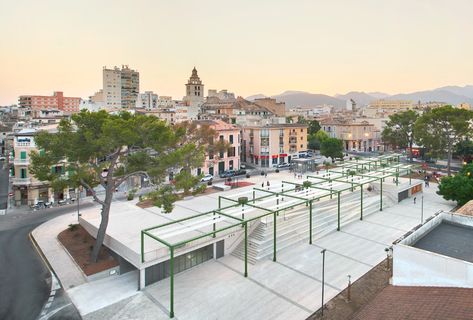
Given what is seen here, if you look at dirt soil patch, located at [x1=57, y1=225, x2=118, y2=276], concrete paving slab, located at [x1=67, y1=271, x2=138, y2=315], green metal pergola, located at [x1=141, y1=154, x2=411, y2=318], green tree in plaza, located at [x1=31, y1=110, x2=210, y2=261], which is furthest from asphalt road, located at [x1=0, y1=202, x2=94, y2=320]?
green metal pergola, located at [x1=141, y1=154, x2=411, y2=318]

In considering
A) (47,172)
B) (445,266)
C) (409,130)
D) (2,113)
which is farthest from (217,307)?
(2,113)

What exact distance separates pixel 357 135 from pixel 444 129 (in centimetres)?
4037

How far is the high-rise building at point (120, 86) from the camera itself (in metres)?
157

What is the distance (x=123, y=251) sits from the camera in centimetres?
2423

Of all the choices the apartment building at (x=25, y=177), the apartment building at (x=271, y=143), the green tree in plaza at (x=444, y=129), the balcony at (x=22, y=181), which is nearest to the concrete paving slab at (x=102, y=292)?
the apartment building at (x=25, y=177)

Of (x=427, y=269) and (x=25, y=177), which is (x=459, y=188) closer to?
(x=427, y=269)

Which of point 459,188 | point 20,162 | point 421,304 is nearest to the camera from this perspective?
point 421,304

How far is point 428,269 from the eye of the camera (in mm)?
17062

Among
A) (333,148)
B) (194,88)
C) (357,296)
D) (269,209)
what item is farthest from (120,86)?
(357,296)

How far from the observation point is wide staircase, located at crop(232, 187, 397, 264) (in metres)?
27.3

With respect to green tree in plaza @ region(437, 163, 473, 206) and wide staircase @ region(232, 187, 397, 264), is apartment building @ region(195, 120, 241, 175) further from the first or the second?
green tree in plaza @ region(437, 163, 473, 206)

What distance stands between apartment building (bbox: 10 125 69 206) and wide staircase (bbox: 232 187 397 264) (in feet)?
92.7

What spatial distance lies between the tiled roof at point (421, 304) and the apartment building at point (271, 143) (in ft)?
189

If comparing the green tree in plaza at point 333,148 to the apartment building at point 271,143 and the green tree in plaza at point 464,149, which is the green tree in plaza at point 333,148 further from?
the green tree in plaza at point 464,149
